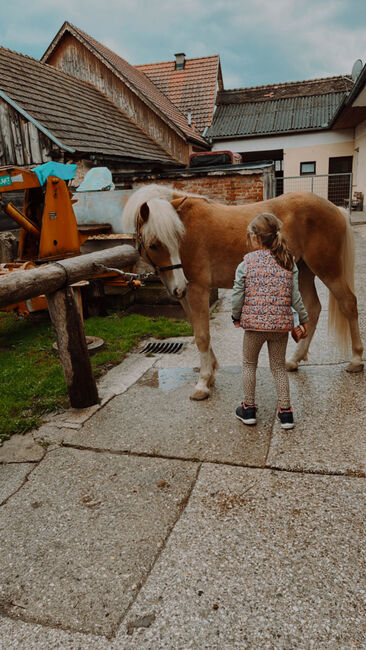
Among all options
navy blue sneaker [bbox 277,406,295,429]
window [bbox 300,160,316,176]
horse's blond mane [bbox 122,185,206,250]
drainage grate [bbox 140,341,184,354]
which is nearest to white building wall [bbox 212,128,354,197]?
window [bbox 300,160,316,176]

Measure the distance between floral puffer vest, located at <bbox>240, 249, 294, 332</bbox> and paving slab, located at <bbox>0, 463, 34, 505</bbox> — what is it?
178cm

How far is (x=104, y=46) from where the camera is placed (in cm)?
1962

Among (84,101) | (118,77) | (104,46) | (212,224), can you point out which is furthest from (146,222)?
(104,46)

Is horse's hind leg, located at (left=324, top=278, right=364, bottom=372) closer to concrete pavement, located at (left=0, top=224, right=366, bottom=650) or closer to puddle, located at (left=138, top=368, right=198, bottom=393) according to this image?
concrete pavement, located at (left=0, top=224, right=366, bottom=650)

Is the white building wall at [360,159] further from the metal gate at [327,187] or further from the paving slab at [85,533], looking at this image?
the paving slab at [85,533]

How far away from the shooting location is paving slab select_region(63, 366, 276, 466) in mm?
2809

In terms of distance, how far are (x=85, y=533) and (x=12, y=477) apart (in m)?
0.83

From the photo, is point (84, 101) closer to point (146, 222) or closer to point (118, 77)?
point (118, 77)

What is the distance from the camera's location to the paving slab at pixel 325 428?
2.55 metres

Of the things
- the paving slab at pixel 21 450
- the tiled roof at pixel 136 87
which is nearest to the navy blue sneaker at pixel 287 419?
the paving slab at pixel 21 450

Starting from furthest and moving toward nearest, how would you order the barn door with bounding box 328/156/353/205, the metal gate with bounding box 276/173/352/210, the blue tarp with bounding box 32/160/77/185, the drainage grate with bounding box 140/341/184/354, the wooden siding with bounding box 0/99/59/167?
1. the barn door with bounding box 328/156/353/205
2. the metal gate with bounding box 276/173/352/210
3. the wooden siding with bounding box 0/99/59/167
4. the blue tarp with bounding box 32/160/77/185
5. the drainage grate with bounding box 140/341/184/354

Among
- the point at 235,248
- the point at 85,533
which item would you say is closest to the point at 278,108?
the point at 235,248

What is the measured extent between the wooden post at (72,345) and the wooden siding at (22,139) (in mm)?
6566

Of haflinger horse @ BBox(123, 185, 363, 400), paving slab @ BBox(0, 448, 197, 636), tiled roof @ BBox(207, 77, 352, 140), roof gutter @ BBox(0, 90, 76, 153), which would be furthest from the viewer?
tiled roof @ BBox(207, 77, 352, 140)
